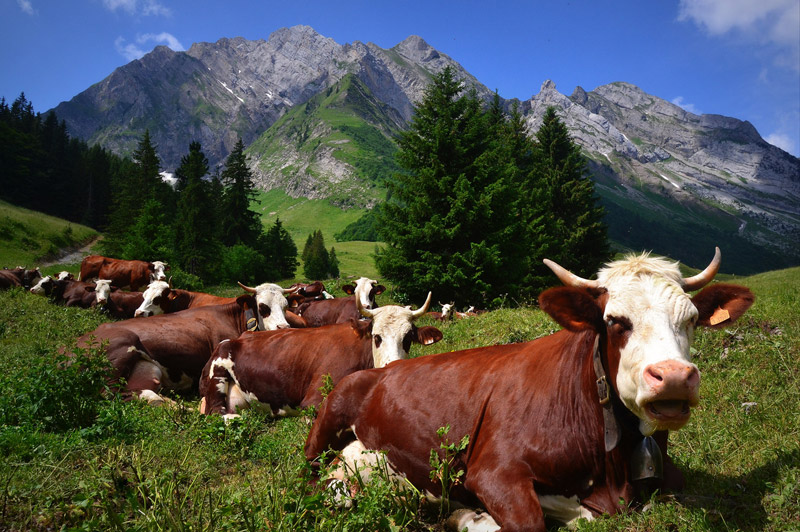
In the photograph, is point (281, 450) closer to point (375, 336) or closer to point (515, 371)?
point (375, 336)

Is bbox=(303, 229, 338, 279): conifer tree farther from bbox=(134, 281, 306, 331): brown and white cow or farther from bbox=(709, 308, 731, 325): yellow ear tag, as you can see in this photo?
bbox=(709, 308, 731, 325): yellow ear tag

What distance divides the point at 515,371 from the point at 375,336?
3.16 m

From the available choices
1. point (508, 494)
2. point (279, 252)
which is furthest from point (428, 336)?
point (279, 252)

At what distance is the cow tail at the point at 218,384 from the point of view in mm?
7832

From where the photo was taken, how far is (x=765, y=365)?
5789mm

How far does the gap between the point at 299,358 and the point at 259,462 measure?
2035mm

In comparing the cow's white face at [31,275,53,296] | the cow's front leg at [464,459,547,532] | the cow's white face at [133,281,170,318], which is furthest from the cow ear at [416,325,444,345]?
the cow's white face at [31,275,53,296]

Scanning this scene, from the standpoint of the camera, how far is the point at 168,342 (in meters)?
9.55

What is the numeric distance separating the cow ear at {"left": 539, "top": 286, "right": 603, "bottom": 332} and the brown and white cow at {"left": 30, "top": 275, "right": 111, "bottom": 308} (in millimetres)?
17638

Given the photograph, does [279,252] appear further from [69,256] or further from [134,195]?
[69,256]

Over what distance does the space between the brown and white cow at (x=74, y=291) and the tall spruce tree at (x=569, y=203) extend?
27403mm

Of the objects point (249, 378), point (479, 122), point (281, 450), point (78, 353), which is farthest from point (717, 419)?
point (479, 122)

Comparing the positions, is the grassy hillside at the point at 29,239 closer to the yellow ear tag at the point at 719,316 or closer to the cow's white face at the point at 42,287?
the cow's white face at the point at 42,287

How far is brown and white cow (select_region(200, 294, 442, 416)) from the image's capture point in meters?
6.71
